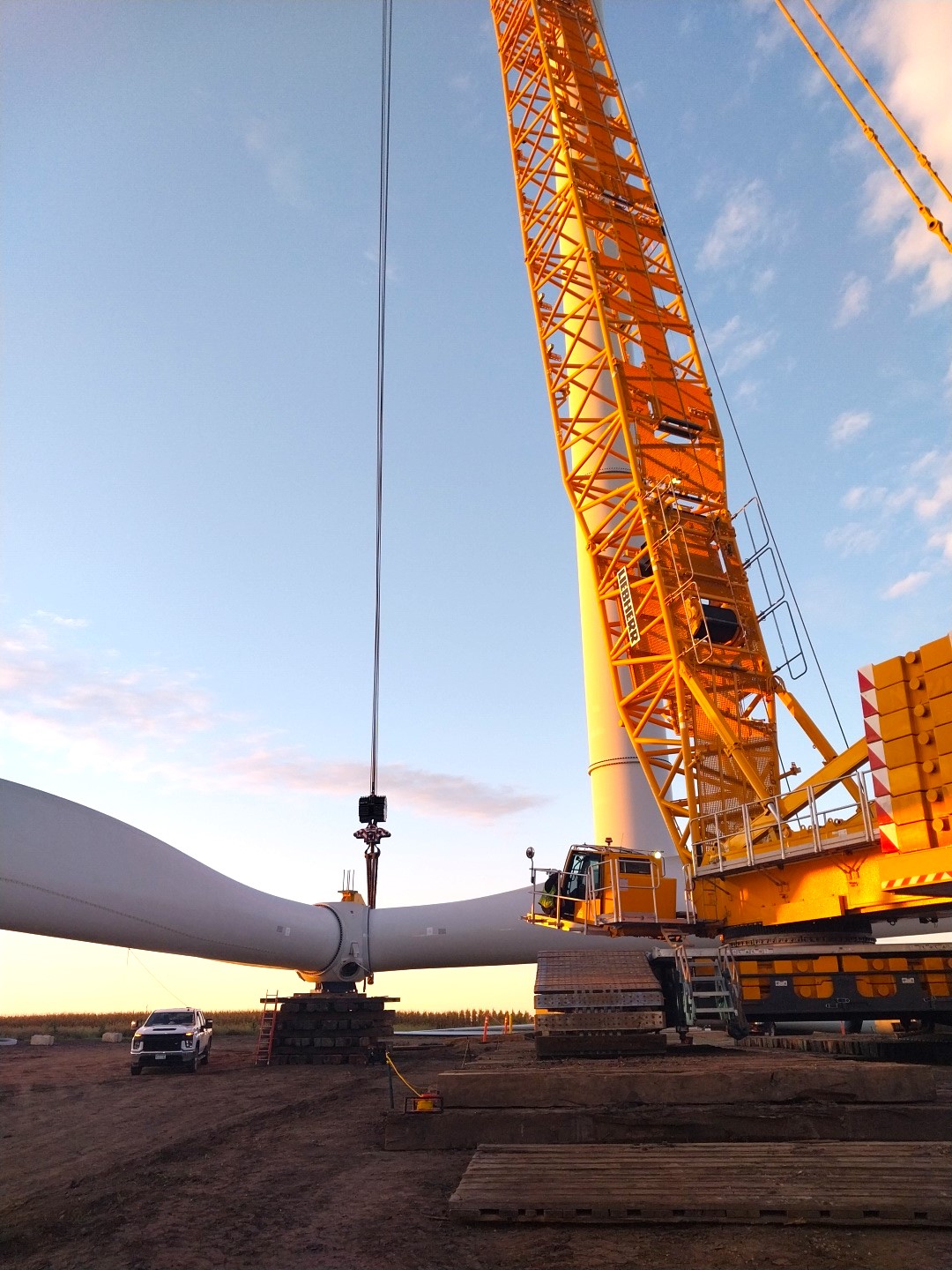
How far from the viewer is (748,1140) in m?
8.27

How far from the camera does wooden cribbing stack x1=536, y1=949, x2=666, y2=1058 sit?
11.1 m

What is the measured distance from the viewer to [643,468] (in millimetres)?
22234

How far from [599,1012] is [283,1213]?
196 inches

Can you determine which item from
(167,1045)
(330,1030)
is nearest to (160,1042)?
(167,1045)

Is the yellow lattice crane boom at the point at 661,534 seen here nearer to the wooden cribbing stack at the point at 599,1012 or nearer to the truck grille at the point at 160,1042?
the wooden cribbing stack at the point at 599,1012

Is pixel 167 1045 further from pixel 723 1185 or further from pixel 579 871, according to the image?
pixel 723 1185

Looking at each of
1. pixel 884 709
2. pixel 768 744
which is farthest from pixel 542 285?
pixel 884 709

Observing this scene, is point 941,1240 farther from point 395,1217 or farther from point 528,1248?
point 395,1217

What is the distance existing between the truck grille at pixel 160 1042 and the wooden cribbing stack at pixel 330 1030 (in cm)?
273

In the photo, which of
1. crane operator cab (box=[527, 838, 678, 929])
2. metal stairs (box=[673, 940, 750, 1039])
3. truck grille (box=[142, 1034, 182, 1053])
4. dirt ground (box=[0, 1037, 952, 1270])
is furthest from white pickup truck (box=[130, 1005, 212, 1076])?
metal stairs (box=[673, 940, 750, 1039])

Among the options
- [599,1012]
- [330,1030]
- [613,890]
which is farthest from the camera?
[330,1030]

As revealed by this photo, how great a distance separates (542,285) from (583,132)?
5.50 metres

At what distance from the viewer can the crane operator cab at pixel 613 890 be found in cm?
1756

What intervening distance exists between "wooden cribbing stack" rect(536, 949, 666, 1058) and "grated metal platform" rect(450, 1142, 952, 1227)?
127 inches
